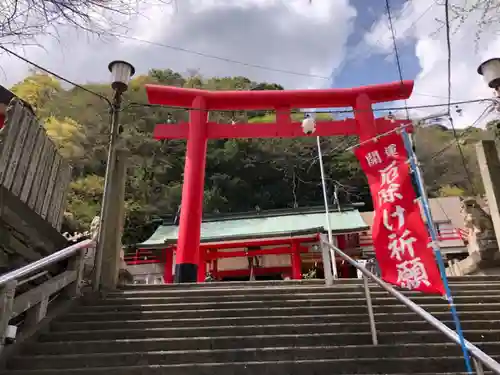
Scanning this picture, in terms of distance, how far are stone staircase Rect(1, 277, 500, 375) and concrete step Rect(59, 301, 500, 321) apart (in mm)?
12

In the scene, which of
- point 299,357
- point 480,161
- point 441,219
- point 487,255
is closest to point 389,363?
point 299,357

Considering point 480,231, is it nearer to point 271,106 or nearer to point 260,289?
point 271,106

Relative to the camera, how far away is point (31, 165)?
4.29 m

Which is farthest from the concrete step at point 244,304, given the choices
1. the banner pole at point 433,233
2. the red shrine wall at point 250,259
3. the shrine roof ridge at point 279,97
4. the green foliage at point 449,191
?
the green foliage at point 449,191

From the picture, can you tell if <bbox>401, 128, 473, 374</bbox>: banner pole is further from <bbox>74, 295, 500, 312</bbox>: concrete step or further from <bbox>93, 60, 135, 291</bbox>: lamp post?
<bbox>93, 60, 135, 291</bbox>: lamp post

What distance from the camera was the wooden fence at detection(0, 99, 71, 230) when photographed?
383 centimetres

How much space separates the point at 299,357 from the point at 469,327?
2097 mm

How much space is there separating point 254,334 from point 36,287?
Answer: 2.42 metres

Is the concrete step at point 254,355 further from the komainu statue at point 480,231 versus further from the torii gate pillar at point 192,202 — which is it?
the komainu statue at point 480,231

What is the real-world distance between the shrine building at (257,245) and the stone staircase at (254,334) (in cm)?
921

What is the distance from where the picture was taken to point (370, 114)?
10633 mm

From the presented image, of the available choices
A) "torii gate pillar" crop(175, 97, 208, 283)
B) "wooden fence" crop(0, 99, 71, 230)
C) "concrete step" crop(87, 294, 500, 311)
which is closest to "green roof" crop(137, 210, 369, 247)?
"torii gate pillar" crop(175, 97, 208, 283)

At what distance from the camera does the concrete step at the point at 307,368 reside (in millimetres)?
3742

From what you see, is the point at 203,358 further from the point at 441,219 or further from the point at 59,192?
the point at 441,219
